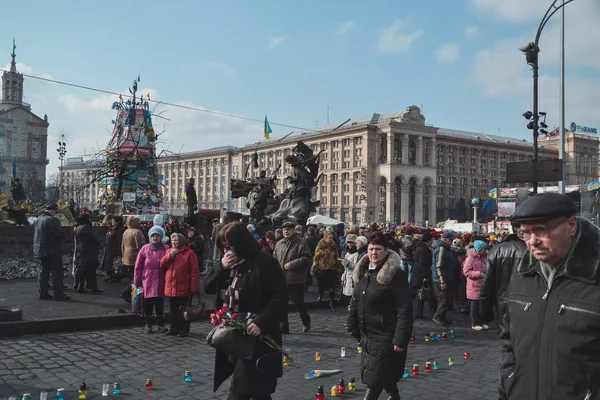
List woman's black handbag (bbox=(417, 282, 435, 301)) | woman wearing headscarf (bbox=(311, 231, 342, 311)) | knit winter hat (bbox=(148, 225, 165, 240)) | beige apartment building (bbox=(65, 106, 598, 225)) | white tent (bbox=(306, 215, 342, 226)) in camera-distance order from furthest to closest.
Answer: beige apartment building (bbox=(65, 106, 598, 225)) < white tent (bbox=(306, 215, 342, 226)) < woman wearing headscarf (bbox=(311, 231, 342, 311)) < woman's black handbag (bbox=(417, 282, 435, 301)) < knit winter hat (bbox=(148, 225, 165, 240))

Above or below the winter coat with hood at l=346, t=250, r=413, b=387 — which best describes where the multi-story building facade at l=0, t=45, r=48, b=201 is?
above

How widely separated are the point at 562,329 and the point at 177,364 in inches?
220

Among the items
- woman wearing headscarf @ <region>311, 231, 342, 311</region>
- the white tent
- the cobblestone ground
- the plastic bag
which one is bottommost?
the cobblestone ground

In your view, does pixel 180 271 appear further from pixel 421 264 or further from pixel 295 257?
pixel 421 264

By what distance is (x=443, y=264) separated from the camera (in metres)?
10.8

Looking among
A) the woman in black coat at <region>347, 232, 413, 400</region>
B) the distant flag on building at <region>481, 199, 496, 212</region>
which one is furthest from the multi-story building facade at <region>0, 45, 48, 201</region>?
the woman in black coat at <region>347, 232, 413, 400</region>

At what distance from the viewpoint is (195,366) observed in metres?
6.78

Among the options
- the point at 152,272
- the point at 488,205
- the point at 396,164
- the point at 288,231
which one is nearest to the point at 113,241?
the point at 152,272

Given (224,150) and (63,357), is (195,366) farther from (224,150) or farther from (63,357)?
(224,150)

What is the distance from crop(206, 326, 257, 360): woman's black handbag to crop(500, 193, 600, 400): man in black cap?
6.11ft

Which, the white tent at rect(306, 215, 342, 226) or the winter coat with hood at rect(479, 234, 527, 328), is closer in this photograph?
the winter coat with hood at rect(479, 234, 527, 328)

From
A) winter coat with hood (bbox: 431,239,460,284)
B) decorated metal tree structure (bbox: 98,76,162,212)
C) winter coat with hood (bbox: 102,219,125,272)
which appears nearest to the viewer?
winter coat with hood (bbox: 431,239,460,284)

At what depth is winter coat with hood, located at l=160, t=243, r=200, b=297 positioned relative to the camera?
26.8ft

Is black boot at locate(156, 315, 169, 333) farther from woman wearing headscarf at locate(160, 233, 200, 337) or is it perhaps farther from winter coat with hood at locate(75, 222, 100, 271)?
winter coat with hood at locate(75, 222, 100, 271)
